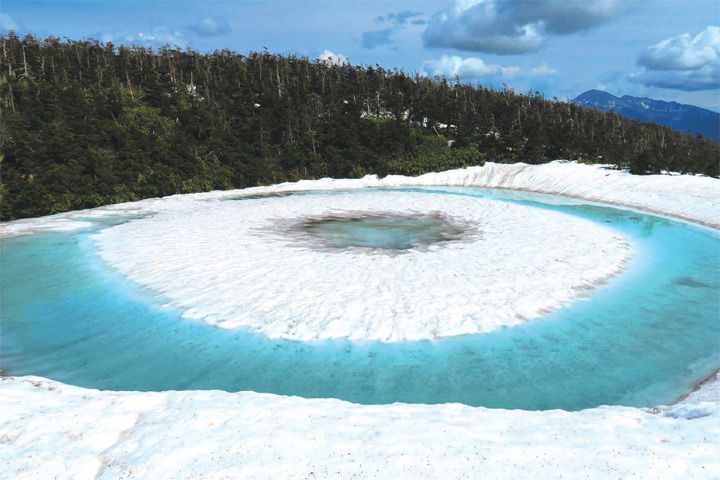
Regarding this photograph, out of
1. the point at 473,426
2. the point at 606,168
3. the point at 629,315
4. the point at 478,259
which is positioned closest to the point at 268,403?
the point at 473,426

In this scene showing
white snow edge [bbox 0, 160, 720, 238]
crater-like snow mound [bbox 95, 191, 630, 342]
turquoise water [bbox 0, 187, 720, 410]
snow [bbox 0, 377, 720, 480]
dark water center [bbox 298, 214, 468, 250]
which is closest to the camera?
snow [bbox 0, 377, 720, 480]

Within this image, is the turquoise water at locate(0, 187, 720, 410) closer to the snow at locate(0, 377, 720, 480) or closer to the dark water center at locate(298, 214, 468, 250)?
the snow at locate(0, 377, 720, 480)

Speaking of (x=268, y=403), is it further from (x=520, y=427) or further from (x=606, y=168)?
(x=606, y=168)

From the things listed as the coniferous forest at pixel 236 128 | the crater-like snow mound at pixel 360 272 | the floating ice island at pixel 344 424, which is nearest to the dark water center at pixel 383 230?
the crater-like snow mound at pixel 360 272

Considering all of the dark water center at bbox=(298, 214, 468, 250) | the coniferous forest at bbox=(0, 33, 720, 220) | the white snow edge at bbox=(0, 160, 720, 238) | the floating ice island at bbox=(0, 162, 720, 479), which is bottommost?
the floating ice island at bbox=(0, 162, 720, 479)

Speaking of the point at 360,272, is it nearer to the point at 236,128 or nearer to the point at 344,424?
the point at 344,424

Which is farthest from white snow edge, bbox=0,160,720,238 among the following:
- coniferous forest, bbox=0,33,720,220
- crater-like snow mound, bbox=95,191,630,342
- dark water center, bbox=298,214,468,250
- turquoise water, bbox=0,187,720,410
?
turquoise water, bbox=0,187,720,410

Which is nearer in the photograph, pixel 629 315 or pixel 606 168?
pixel 629 315

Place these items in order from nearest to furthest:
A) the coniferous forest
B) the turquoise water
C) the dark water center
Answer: the turquoise water < the dark water center < the coniferous forest
